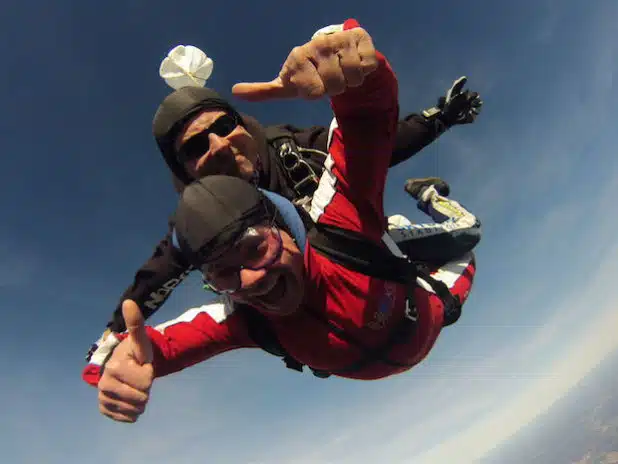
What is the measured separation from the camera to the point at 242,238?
1.16m

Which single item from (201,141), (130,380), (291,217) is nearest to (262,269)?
(291,217)

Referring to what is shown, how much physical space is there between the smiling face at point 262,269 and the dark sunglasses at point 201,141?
0.58 metres

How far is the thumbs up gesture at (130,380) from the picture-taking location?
1242 mm

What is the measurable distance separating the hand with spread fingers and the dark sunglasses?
0.88 m

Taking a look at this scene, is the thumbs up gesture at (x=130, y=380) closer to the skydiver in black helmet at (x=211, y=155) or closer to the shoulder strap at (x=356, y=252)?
the skydiver in black helmet at (x=211, y=155)

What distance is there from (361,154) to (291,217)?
0.36 m

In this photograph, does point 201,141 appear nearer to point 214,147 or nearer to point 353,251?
point 214,147

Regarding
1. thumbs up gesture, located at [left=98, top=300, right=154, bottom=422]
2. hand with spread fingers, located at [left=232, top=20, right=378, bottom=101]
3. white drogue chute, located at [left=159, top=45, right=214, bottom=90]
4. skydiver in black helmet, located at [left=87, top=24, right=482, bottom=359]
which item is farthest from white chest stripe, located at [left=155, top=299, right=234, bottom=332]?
hand with spread fingers, located at [left=232, top=20, right=378, bottom=101]

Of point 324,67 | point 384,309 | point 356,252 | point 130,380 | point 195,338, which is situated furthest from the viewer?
point 195,338

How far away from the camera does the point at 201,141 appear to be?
1.58 m

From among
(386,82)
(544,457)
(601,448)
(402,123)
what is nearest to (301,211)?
(386,82)

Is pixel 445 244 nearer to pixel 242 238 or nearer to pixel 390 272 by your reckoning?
pixel 390 272

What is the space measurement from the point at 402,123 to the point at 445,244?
2.97 ft

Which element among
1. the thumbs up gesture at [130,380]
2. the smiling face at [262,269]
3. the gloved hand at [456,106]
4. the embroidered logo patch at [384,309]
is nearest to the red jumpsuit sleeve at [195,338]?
the thumbs up gesture at [130,380]
